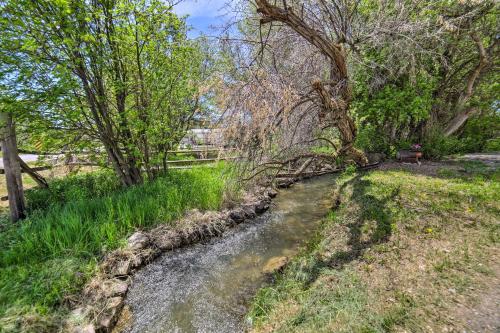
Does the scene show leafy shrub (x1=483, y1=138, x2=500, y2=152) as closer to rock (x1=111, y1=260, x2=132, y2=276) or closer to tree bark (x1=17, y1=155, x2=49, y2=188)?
rock (x1=111, y1=260, x2=132, y2=276)

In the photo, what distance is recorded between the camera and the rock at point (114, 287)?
11.4ft

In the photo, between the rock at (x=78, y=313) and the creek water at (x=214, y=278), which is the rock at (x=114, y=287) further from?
the rock at (x=78, y=313)

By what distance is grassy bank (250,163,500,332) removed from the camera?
2314 millimetres

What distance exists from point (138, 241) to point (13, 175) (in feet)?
11.2

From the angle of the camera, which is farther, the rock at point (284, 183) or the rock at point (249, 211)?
the rock at point (284, 183)

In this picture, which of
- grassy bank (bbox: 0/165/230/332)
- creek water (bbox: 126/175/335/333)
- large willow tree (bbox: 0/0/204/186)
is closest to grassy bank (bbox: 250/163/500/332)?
creek water (bbox: 126/175/335/333)

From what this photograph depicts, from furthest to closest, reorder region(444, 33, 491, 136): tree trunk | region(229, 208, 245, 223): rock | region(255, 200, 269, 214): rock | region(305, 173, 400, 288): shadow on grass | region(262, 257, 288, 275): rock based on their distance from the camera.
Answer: region(255, 200, 269, 214): rock → region(444, 33, 491, 136): tree trunk → region(229, 208, 245, 223): rock → region(262, 257, 288, 275): rock → region(305, 173, 400, 288): shadow on grass

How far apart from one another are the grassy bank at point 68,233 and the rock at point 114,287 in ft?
1.10

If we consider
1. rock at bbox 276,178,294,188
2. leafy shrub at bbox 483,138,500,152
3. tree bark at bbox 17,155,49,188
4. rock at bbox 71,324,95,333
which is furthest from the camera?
leafy shrub at bbox 483,138,500,152

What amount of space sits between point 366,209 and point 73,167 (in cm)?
762

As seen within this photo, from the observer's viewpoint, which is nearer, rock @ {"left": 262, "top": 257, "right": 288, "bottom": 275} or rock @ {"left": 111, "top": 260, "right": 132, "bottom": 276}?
rock @ {"left": 111, "top": 260, "right": 132, "bottom": 276}

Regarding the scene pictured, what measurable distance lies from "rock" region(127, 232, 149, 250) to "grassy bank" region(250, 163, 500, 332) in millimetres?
2617

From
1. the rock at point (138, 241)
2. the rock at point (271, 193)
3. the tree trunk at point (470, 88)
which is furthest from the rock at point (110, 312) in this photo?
the tree trunk at point (470, 88)

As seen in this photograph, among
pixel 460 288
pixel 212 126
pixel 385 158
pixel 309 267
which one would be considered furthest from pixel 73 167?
pixel 385 158
